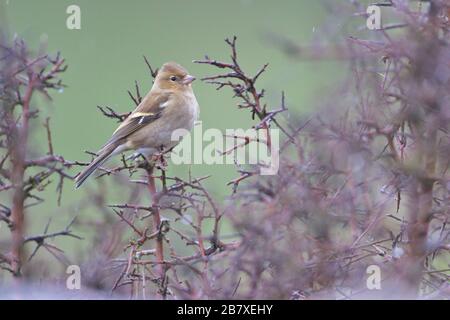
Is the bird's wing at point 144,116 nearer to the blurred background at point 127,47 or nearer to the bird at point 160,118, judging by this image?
the bird at point 160,118

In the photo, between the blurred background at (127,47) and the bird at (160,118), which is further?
the blurred background at (127,47)

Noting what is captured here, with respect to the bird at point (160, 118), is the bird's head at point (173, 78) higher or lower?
higher

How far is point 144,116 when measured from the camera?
6.08 meters

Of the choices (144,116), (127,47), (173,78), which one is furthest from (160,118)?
(127,47)

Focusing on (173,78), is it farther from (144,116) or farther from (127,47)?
(127,47)

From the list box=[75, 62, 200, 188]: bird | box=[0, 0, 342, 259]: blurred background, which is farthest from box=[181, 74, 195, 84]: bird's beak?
box=[0, 0, 342, 259]: blurred background

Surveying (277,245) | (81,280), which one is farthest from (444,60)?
(81,280)

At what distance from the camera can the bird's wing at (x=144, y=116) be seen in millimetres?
5973

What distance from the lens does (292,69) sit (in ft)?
7.61

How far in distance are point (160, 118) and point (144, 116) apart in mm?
228

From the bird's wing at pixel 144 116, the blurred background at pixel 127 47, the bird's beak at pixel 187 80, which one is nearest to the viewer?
the bird's wing at pixel 144 116

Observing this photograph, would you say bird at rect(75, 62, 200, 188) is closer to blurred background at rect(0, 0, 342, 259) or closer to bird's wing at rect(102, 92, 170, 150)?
bird's wing at rect(102, 92, 170, 150)

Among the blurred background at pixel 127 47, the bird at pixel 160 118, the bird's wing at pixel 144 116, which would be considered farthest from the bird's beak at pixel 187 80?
the blurred background at pixel 127 47

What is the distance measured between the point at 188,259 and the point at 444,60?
1033 mm
